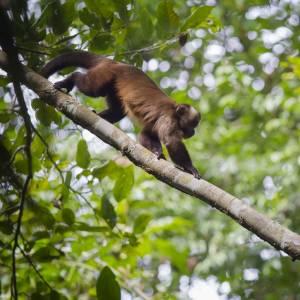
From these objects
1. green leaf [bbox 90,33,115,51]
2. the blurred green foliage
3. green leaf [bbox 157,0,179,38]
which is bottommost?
the blurred green foliage

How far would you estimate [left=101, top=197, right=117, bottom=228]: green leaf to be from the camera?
9.93 feet

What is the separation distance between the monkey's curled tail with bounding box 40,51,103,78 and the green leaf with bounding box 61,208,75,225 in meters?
0.86

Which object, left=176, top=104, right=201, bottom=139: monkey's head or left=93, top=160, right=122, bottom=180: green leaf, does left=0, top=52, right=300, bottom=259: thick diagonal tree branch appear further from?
left=176, top=104, right=201, bottom=139: monkey's head

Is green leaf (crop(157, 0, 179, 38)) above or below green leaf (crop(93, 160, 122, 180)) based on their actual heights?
above

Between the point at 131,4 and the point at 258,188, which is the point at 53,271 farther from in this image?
the point at 258,188

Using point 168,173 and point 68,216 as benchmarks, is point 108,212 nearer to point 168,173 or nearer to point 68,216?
point 68,216

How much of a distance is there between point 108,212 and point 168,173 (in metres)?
0.63

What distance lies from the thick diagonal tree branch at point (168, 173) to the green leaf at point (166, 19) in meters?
0.65

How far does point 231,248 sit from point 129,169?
2.81 m

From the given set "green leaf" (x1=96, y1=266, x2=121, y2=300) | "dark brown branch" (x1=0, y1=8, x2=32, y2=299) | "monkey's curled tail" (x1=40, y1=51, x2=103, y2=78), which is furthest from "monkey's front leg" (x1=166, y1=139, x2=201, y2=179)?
"green leaf" (x1=96, y1=266, x2=121, y2=300)

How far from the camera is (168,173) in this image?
100.0 inches

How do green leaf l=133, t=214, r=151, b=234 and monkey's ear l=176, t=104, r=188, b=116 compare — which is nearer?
green leaf l=133, t=214, r=151, b=234

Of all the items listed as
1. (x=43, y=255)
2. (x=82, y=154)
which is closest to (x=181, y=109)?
(x=82, y=154)

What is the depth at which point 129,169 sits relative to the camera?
10.2 feet
